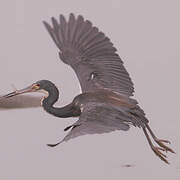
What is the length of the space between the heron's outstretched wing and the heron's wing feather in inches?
26.8

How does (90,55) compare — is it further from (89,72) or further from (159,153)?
(159,153)

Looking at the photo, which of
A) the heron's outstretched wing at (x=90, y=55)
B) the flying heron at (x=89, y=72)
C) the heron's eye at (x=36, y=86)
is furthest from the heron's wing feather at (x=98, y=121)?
the heron's eye at (x=36, y=86)

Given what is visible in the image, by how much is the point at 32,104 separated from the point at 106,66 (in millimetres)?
1769

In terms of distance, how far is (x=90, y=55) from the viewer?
23.1 feet

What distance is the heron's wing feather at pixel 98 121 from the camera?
548 cm

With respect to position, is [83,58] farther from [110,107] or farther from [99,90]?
[110,107]

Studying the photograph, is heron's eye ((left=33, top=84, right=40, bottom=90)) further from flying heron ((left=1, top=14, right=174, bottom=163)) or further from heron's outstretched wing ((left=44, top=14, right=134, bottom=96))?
heron's outstretched wing ((left=44, top=14, right=134, bottom=96))

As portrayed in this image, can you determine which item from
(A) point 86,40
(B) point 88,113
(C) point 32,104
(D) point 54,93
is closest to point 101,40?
(A) point 86,40

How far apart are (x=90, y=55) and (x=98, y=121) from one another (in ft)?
4.50

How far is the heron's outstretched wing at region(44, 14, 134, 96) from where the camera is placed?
6.89m

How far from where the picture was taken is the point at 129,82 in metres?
6.91

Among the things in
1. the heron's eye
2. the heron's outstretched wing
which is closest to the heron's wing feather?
the heron's outstretched wing

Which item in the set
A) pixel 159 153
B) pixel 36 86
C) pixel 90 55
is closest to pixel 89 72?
pixel 90 55

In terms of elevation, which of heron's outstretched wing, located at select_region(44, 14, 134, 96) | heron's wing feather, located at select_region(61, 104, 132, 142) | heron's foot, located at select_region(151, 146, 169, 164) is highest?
heron's outstretched wing, located at select_region(44, 14, 134, 96)
